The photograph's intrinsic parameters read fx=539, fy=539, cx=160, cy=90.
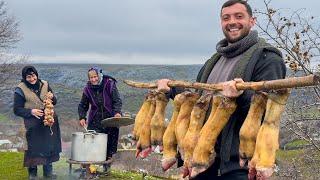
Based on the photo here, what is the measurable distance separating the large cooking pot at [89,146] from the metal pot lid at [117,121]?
0.77 feet

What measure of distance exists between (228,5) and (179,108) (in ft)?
2.39

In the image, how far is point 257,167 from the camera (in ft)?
9.05

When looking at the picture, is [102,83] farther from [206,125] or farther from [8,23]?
[8,23]

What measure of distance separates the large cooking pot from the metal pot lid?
0.77 ft

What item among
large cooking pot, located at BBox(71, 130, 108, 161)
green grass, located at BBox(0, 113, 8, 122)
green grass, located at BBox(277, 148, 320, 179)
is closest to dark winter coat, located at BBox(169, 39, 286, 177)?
large cooking pot, located at BBox(71, 130, 108, 161)

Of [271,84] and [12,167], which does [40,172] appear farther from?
[271,84]

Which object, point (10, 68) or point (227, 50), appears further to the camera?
point (10, 68)

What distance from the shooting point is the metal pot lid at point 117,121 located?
8211 millimetres

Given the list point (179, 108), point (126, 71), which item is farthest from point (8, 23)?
point (126, 71)

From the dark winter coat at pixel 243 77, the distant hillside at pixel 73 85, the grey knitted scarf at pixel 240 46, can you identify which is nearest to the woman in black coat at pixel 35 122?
the grey knitted scarf at pixel 240 46

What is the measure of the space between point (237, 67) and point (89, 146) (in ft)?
19.2

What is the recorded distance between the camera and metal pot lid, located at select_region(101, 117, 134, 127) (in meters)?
8.21

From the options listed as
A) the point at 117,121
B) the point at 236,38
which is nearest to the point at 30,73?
the point at 117,121

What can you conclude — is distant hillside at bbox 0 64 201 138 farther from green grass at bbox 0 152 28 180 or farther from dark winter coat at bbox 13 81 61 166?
dark winter coat at bbox 13 81 61 166
